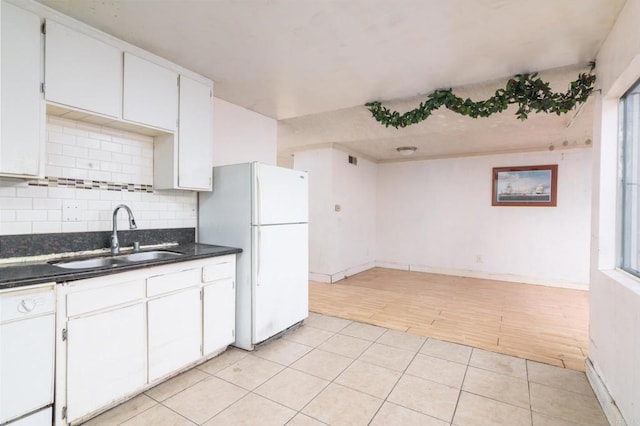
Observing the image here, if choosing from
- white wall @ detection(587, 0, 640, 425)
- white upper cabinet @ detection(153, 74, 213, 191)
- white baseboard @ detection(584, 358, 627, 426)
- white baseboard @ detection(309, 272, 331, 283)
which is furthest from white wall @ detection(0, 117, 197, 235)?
white baseboard @ detection(584, 358, 627, 426)

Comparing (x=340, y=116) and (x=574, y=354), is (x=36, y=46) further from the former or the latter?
(x=574, y=354)

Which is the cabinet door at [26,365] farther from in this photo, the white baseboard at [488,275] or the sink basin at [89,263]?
the white baseboard at [488,275]

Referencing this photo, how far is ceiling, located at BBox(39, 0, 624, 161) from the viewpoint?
187 centimetres

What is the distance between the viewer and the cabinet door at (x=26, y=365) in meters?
1.47

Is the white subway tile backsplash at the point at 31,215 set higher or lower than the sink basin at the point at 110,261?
higher

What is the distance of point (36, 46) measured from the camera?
1806mm

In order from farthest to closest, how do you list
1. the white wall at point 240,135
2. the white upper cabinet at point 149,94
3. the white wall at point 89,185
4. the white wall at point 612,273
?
the white wall at point 240,135 < the white upper cabinet at point 149,94 < the white wall at point 89,185 < the white wall at point 612,273

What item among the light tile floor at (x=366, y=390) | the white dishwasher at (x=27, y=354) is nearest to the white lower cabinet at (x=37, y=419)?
the white dishwasher at (x=27, y=354)

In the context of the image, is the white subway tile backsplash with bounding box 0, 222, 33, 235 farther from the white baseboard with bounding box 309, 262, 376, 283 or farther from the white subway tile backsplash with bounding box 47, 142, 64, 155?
the white baseboard with bounding box 309, 262, 376, 283

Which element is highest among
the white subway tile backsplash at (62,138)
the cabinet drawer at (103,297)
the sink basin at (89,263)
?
the white subway tile backsplash at (62,138)

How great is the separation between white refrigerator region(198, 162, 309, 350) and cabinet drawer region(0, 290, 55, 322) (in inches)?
54.2

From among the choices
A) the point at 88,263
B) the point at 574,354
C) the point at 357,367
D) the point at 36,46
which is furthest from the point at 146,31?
the point at 574,354

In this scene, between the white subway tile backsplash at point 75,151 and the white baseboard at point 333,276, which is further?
the white baseboard at point 333,276

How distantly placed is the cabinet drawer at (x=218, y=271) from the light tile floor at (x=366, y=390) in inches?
27.3
